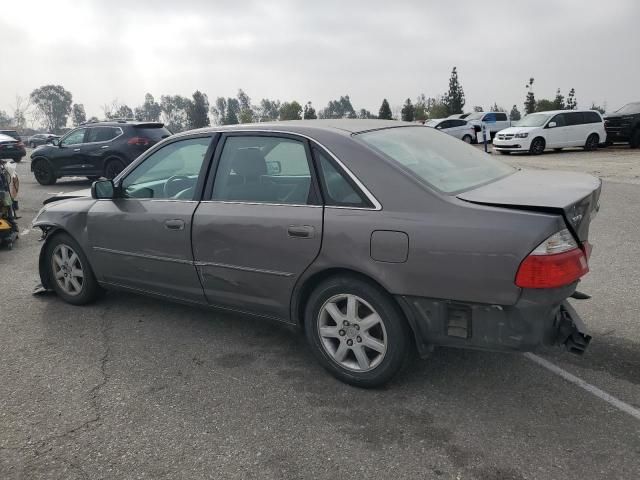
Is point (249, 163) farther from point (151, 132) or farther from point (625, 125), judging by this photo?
point (625, 125)

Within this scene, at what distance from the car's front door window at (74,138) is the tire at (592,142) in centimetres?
1845

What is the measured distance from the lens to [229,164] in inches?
145

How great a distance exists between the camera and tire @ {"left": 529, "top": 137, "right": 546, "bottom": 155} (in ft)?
65.7

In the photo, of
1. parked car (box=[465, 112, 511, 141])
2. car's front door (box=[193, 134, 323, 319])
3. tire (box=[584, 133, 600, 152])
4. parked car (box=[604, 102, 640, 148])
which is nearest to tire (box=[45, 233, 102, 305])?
car's front door (box=[193, 134, 323, 319])

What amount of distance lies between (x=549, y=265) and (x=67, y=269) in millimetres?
3987

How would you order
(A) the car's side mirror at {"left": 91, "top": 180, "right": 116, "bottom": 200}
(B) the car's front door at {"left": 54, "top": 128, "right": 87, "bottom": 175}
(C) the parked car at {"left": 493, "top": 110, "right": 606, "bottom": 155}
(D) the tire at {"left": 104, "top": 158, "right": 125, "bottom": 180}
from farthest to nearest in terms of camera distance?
(C) the parked car at {"left": 493, "top": 110, "right": 606, "bottom": 155}, (B) the car's front door at {"left": 54, "top": 128, "right": 87, "bottom": 175}, (D) the tire at {"left": 104, "top": 158, "right": 125, "bottom": 180}, (A) the car's side mirror at {"left": 91, "top": 180, "right": 116, "bottom": 200}

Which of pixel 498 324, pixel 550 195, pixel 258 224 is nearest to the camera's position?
pixel 498 324

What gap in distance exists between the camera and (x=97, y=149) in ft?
44.5

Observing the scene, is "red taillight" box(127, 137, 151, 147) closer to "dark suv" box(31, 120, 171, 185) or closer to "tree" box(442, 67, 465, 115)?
"dark suv" box(31, 120, 171, 185)

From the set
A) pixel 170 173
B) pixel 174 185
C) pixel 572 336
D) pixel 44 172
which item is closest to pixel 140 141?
pixel 44 172

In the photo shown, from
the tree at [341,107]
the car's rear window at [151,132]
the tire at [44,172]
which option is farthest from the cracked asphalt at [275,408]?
the tree at [341,107]

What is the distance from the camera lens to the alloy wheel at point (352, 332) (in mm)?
3047

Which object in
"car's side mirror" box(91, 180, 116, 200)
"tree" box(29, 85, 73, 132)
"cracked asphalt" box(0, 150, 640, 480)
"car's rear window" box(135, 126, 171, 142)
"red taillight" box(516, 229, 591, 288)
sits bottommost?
"cracked asphalt" box(0, 150, 640, 480)

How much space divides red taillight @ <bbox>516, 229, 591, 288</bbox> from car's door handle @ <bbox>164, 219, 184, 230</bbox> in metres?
2.31
